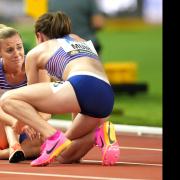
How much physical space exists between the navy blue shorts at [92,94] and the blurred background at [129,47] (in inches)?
176

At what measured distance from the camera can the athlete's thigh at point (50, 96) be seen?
7.25 meters

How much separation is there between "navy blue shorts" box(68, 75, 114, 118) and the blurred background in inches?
176

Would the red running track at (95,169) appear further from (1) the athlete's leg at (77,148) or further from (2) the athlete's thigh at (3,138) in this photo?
(2) the athlete's thigh at (3,138)

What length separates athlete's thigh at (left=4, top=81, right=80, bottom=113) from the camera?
7.25 metres

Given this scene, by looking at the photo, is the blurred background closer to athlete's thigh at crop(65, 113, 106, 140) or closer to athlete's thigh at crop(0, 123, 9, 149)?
athlete's thigh at crop(0, 123, 9, 149)

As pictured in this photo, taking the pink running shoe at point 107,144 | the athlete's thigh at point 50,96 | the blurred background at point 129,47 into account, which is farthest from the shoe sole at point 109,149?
the blurred background at point 129,47

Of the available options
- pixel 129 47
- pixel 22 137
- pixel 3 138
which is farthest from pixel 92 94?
pixel 129 47

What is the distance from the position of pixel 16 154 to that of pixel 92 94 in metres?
0.97

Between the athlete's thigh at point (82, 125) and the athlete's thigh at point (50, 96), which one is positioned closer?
the athlete's thigh at point (50, 96)

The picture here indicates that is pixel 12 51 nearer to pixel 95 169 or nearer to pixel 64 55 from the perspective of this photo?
pixel 64 55

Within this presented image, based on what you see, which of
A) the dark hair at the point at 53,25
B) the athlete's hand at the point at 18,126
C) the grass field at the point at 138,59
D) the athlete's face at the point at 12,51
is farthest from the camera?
the grass field at the point at 138,59

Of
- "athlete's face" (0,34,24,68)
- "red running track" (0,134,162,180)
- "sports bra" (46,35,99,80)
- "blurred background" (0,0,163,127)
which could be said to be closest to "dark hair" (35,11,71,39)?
"sports bra" (46,35,99,80)
